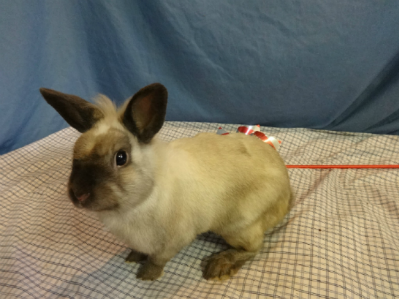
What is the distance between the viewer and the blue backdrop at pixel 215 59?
1.64 m

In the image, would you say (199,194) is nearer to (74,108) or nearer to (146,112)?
(146,112)

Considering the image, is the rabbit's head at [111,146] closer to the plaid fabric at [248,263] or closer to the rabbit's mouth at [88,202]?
the rabbit's mouth at [88,202]

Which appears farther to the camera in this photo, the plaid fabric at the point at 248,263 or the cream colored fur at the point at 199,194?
the plaid fabric at the point at 248,263

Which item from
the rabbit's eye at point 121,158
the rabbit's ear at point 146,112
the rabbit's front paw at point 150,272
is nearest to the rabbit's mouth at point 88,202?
the rabbit's eye at point 121,158

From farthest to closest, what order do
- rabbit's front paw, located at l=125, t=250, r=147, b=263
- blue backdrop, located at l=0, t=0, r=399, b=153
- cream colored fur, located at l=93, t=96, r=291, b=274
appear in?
blue backdrop, located at l=0, t=0, r=399, b=153, rabbit's front paw, located at l=125, t=250, r=147, b=263, cream colored fur, located at l=93, t=96, r=291, b=274

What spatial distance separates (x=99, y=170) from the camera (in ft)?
2.56

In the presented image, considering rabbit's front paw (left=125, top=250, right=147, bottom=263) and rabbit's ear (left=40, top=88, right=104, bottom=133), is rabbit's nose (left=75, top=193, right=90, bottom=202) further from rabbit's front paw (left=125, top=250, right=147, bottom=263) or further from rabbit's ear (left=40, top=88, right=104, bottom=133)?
rabbit's front paw (left=125, top=250, right=147, bottom=263)

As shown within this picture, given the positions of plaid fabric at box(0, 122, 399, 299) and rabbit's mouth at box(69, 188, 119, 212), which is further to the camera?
plaid fabric at box(0, 122, 399, 299)

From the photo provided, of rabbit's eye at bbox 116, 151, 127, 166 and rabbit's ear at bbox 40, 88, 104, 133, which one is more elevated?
rabbit's ear at bbox 40, 88, 104, 133

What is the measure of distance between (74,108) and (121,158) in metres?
0.23

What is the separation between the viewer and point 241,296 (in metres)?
1.03

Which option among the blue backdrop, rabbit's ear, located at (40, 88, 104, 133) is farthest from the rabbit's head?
the blue backdrop

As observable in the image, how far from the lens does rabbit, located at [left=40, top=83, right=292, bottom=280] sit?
808 mm

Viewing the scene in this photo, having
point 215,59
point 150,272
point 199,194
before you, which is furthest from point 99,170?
point 215,59
